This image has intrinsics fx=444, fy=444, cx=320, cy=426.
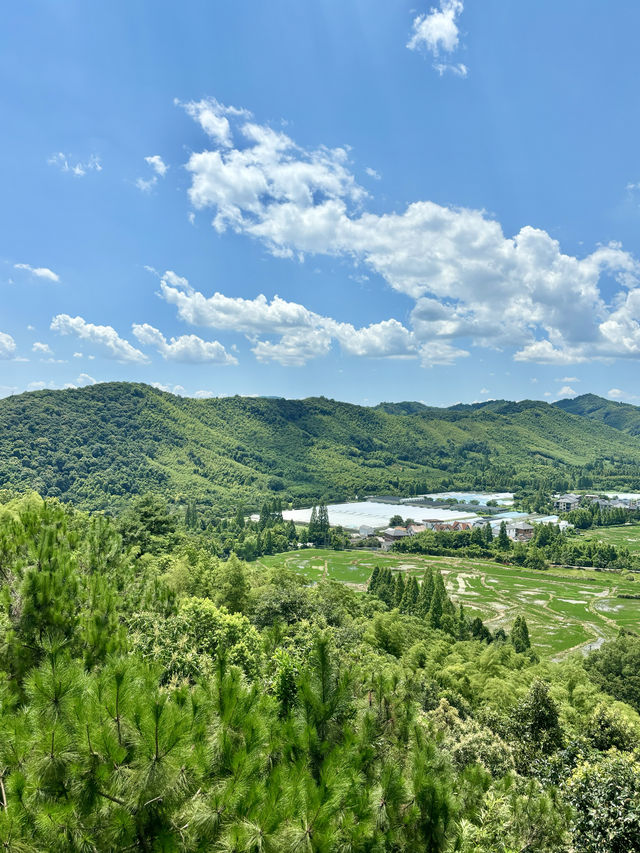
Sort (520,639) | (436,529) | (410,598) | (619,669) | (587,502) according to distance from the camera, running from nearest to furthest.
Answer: (619,669) < (520,639) < (410,598) < (436,529) < (587,502)

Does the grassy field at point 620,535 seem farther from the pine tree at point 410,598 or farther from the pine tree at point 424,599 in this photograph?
the pine tree at point 410,598

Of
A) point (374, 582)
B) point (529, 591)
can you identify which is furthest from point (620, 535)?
point (374, 582)

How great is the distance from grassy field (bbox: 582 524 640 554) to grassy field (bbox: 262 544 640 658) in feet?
69.3

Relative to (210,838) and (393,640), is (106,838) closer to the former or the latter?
(210,838)

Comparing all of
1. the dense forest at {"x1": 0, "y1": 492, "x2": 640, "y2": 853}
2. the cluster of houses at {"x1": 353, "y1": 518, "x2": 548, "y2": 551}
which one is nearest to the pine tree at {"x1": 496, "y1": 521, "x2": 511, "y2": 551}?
the cluster of houses at {"x1": 353, "y1": 518, "x2": 548, "y2": 551}

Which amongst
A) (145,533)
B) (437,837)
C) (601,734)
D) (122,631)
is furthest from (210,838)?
(145,533)

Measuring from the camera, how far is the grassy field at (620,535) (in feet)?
294

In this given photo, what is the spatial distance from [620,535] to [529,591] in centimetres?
5223

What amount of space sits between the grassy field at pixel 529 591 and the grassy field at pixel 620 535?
69.3 ft

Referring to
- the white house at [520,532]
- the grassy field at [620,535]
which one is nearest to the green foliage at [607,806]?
the grassy field at [620,535]

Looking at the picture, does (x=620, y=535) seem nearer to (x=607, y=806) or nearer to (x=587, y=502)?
(x=587, y=502)

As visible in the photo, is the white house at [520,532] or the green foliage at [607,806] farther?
the white house at [520,532]

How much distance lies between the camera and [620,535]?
100750 millimetres

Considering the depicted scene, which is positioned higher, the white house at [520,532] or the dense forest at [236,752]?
the dense forest at [236,752]
